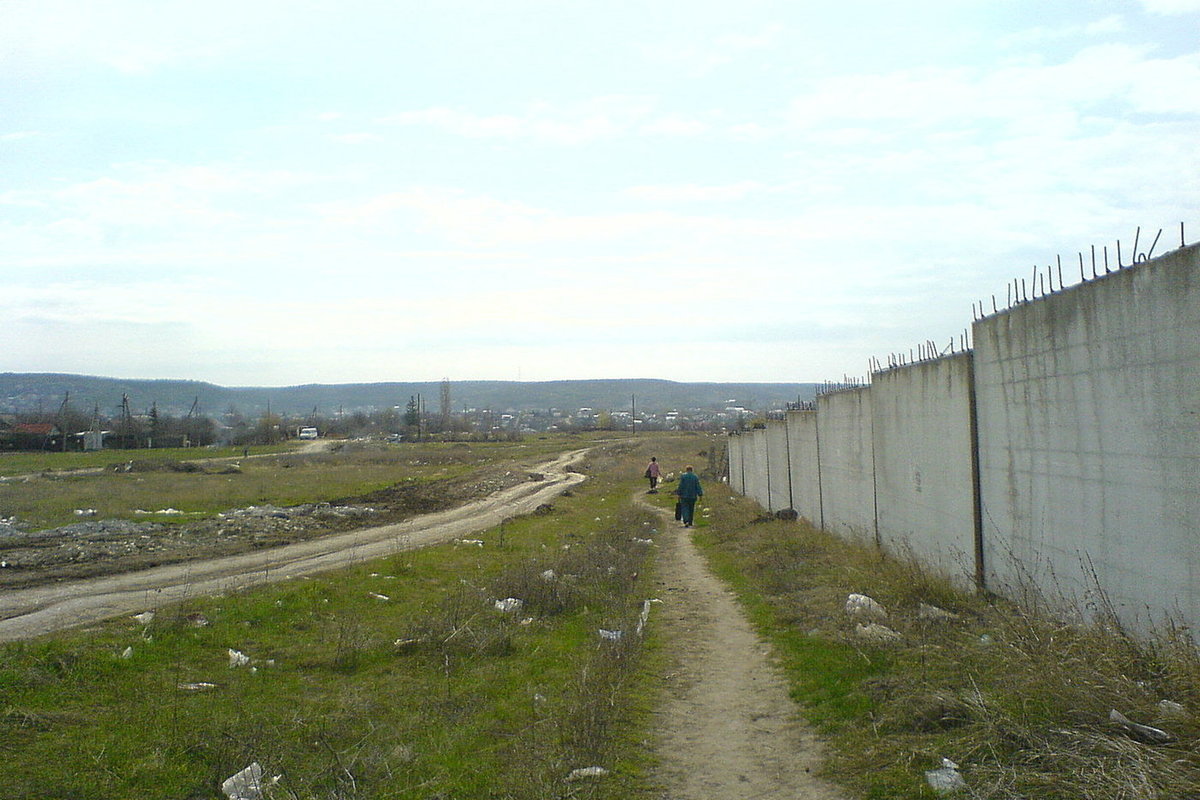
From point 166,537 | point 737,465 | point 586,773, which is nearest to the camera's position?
point 586,773

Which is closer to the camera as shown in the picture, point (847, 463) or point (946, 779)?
point (946, 779)

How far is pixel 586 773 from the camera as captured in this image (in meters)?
5.31

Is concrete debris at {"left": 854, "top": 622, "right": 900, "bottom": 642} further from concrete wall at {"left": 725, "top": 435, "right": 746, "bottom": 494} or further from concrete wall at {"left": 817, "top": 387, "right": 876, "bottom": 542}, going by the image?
concrete wall at {"left": 725, "top": 435, "right": 746, "bottom": 494}

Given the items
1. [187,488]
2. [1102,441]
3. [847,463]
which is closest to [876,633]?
[1102,441]

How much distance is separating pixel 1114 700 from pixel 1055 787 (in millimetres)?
952

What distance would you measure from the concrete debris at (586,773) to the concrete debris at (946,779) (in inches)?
76.3

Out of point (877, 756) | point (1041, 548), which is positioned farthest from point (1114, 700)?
point (1041, 548)

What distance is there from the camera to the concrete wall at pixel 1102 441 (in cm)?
554

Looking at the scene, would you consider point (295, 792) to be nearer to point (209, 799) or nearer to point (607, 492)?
point (209, 799)

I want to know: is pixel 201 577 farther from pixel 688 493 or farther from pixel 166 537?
pixel 688 493

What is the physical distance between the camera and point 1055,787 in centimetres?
414

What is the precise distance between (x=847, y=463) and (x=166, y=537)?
14023 mm

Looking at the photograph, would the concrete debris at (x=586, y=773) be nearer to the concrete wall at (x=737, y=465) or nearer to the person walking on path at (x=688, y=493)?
the person walking on path at (x=688, y=493)

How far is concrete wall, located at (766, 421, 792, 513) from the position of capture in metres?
20.7
